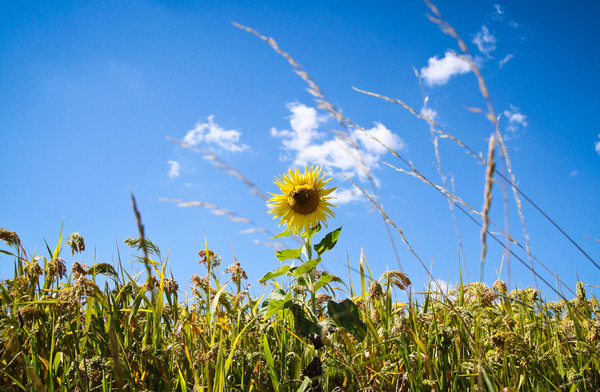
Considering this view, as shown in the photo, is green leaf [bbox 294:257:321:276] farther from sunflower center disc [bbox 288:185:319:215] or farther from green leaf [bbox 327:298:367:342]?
sunflower center disc [bbox 288:185:319:215]

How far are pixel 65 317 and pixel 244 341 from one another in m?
1.13

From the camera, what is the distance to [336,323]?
2.41 metres

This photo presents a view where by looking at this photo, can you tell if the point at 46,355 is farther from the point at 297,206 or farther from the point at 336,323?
the point at 297,206

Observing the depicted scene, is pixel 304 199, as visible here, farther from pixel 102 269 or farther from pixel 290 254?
pixel 102 269

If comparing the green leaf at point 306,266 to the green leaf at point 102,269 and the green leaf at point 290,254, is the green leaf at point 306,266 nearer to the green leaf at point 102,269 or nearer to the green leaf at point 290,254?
the green leaf at point 290,254

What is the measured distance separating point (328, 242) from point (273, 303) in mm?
548

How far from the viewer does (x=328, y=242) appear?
2748 millimetres

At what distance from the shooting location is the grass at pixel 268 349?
6.69 ft

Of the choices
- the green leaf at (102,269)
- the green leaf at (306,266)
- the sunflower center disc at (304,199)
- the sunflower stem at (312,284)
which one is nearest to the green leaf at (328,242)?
the sunflower stem at (312,284)

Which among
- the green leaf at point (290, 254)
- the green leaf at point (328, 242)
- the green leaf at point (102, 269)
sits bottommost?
the green leaf at point (102, 269)

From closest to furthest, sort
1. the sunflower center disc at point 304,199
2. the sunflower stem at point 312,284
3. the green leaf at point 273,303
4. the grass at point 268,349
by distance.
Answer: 1. the grass at point 268,349
2. the green leaf at point 273,303
3. the sunflower stem at point 312,284
4. the sunflower center disc at point 304,199

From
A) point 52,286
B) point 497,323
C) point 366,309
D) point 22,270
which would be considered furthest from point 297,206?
point 22,270

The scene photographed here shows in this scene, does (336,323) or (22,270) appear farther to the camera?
(22,270)

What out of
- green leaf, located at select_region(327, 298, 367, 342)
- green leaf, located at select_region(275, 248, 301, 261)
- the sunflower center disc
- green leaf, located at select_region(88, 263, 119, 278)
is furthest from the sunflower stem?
green leaf, located at select_region(88, 263, 119, 278)
